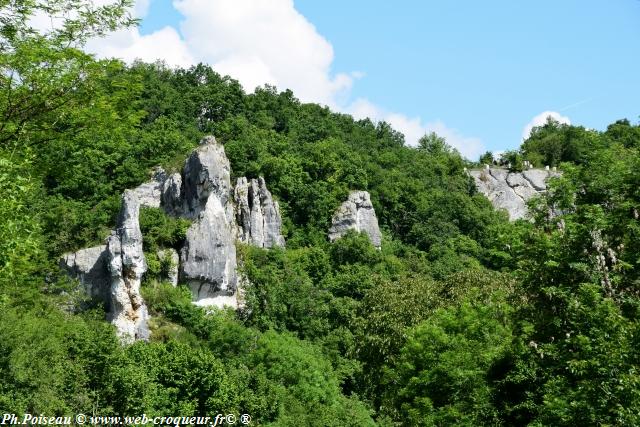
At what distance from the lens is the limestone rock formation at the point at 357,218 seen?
62.7 metres

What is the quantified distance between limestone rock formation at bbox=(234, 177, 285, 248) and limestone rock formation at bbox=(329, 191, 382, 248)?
6.35 metres

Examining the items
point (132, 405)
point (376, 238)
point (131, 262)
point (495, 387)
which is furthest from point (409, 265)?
point (495, 387)

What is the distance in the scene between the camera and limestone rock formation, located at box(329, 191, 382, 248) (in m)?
62.7

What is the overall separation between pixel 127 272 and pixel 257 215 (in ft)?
49.7

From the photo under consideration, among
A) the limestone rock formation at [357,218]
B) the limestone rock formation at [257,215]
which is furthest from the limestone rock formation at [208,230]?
the limestone rock formation at [357,218]

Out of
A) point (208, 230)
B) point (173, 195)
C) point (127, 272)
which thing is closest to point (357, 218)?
point (208, 230)

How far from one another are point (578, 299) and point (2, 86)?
37.8ft

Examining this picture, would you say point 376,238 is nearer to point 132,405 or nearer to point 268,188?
point 268,188

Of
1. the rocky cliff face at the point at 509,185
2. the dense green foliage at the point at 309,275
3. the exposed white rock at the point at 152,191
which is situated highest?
the rocky cliff face at the point at 509,185

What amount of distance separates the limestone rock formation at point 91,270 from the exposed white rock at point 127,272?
827 mm

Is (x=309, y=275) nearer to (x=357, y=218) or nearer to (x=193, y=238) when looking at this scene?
(x=357, y=218)

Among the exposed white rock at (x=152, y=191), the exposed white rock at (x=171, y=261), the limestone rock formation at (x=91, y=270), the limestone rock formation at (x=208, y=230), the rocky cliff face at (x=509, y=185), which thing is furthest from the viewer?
the rocky cliff face at (x=509, y=185)

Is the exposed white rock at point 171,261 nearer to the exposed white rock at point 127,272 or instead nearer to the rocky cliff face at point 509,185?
the exposed white rock at point 127,272

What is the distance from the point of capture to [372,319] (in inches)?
1608
